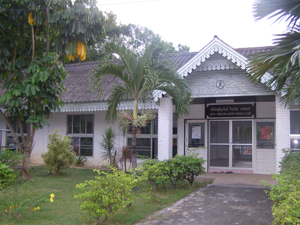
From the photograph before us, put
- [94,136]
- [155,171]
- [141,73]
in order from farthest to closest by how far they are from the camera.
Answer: [94,136]
[141,73]
[155,171]

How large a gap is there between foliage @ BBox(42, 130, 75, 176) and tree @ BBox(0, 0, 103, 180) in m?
1.18

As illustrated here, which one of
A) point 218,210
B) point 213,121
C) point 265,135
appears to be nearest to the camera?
point 218,210

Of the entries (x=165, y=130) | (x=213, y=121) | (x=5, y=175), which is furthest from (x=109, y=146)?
(x=5, y=175)

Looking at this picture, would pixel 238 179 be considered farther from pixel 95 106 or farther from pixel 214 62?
pixel 95 106

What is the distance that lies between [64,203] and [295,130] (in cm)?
730

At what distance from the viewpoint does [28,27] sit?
30.8 ft

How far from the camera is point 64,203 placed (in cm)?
692

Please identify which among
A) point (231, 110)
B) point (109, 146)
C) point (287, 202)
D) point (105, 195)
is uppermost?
point (231, 110)

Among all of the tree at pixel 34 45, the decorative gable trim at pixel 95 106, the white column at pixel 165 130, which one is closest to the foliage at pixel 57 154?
the tree at pixel 34 45

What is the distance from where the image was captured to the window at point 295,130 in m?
9.25

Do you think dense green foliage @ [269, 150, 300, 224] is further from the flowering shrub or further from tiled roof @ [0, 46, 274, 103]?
tiled roof @ [0, 46, 274, 103]

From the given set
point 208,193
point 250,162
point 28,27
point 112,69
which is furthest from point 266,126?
point 28,27

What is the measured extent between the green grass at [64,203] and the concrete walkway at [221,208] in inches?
11.4

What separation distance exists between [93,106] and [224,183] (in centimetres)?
591
